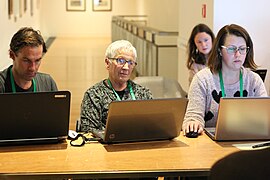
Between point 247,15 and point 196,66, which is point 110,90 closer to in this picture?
point 196,66

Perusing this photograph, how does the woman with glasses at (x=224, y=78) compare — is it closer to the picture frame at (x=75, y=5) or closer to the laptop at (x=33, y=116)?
the laptop at (x=33, y=116)

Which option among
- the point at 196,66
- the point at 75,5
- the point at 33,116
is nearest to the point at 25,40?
the point at 33,116

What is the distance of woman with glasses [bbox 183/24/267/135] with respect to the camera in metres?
3.42

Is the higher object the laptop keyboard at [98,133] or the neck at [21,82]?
the neck at [21,82]

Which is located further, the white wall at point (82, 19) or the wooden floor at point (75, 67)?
the white wall at point (82, 19)

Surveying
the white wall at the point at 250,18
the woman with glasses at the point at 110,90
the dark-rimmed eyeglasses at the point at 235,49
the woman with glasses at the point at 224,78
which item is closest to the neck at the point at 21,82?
the woman with glasses at the point at 110,90

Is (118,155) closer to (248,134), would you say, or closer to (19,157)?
(19,157)

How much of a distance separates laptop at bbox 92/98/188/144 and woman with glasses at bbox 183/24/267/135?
518 mm

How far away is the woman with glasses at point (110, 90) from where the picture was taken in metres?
3.36

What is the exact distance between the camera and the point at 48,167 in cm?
249

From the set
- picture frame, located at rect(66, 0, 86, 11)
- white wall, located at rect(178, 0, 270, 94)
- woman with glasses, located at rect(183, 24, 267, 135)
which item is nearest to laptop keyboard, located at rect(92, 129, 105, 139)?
woman with glasses, located at rect(183, 24, 267, 135)

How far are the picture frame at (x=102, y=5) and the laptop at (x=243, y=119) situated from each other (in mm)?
21211

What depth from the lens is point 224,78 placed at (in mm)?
3508

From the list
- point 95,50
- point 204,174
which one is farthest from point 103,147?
point 95,50
